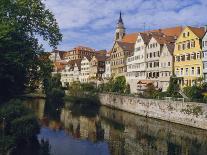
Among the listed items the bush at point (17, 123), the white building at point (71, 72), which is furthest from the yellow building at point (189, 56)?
the white building at point (71, 72)

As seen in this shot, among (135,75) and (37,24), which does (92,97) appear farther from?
(37,24)

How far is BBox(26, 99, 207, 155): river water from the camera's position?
34.5 metres

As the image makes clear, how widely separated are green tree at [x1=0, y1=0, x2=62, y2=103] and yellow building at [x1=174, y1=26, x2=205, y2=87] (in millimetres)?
26997

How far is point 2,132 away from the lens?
32.2m

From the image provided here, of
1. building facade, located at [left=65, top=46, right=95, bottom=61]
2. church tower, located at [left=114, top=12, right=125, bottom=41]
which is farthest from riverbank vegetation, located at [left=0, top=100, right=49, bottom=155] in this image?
building facade, located at [left=65, top=46, right=95, bottom=61]

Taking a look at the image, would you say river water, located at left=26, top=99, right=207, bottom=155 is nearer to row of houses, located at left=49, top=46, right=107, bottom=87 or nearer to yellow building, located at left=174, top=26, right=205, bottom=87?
yellow building, located at left=174, top=26, right=205, bottom=87

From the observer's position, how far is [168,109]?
169 feet

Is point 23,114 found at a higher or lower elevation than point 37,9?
lower

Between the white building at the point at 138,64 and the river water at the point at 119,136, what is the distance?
1899cm

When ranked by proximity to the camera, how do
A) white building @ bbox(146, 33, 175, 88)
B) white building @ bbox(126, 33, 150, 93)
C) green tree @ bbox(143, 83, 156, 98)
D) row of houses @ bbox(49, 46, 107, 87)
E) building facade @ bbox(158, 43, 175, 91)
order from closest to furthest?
green tree @ bbox(143, 83, 156, 98)
building facade @ bbox(158, 43, 175, 91)
white building @ bbox(146, 33, 175, 88)
white building @ bbox(126, 33, 150, 93)
row of houses @ bbox(49, 46, 107, 87)

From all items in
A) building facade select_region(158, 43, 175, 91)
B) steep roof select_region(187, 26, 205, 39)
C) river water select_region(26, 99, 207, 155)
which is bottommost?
river water select_region(26, 99, 207, 155)

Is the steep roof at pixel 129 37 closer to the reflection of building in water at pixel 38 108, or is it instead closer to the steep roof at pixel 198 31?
the reflection of building in water at pixel 38 108

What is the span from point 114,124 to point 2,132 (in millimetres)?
23015

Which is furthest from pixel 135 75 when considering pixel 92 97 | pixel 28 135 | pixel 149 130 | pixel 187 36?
pixel 28 135
